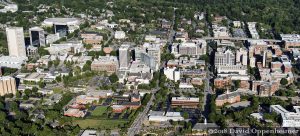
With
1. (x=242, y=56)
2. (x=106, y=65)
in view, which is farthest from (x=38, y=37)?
(x=242, y=56)

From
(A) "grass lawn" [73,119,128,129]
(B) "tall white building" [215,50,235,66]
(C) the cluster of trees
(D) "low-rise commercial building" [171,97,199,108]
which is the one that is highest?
(B) "tall white building" [215,50,235,66]

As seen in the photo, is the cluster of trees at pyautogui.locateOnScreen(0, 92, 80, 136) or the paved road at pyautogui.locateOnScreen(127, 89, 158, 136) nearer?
the cluster of trees at pyautogui.locateOnScreen(0, 92, 80, 136)

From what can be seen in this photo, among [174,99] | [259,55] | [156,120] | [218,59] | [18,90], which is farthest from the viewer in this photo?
[259,55]

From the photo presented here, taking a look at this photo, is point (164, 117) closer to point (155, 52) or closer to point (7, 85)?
point (155, 52)

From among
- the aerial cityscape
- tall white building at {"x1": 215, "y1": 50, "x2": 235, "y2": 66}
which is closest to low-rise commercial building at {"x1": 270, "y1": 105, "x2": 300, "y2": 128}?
the aerial cityscape

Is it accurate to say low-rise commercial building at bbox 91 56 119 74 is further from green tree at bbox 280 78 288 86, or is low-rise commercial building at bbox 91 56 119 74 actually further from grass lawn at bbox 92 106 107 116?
green tree at bbox 280 78 288 86

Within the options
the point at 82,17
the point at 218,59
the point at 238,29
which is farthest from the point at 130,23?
the point at 218,59

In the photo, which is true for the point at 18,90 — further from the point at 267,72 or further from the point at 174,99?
the point at 267,72
